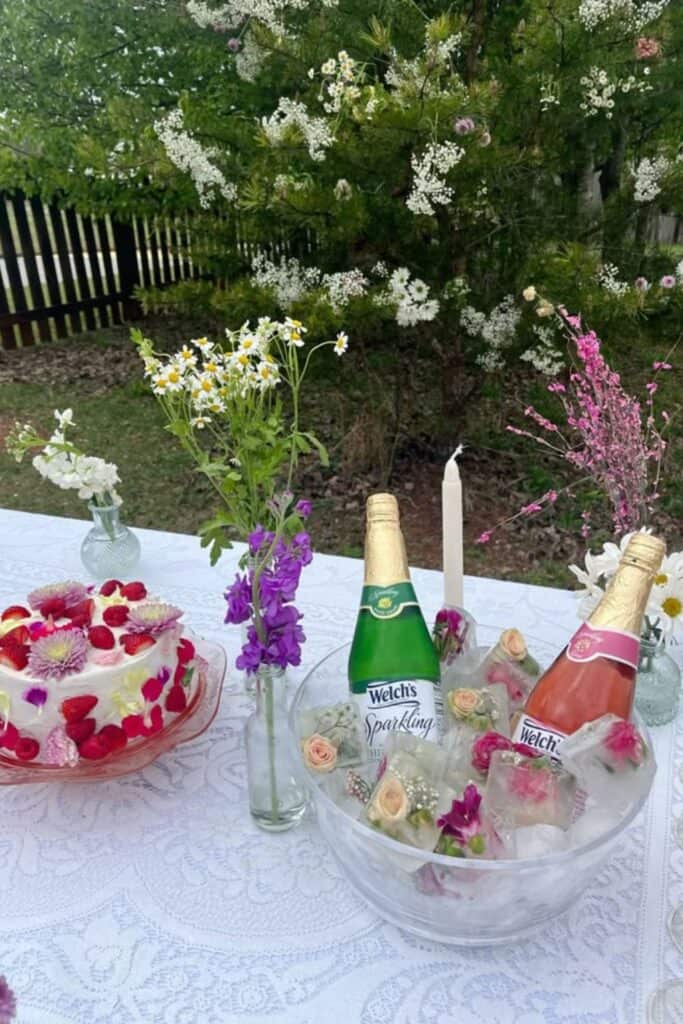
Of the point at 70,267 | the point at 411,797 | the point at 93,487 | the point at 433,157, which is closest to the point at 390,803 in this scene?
the point at 411,797

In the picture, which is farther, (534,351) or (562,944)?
(534,351)

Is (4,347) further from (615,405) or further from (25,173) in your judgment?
(615,405)

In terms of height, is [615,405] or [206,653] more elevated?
[615,405]

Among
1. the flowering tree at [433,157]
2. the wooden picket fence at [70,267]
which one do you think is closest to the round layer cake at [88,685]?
the flowering tree at [433,157]

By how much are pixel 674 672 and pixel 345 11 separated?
8.67 ft

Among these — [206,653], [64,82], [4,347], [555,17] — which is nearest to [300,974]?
[206,653]

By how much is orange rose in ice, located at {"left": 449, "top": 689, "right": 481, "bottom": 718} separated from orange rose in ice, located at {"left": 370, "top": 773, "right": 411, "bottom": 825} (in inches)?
5.3

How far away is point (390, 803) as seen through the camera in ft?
1.89

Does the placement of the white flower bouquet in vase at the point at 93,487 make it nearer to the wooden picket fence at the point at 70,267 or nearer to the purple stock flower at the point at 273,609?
the purple stock flower at the point at 273,609

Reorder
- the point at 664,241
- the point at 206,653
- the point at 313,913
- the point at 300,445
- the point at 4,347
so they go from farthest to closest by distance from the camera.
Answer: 1. the point at 4,347
2. the point at 664,241
3. the point at 206,653
4. the point at 300,445
5. the point at 313,913

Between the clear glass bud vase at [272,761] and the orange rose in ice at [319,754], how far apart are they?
0.07 m

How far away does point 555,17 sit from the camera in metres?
2.20

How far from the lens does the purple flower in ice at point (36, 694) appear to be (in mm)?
745

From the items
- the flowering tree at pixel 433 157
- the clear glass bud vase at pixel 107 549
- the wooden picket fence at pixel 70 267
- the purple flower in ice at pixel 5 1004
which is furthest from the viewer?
the wooden picket fence at pixel 70 267
